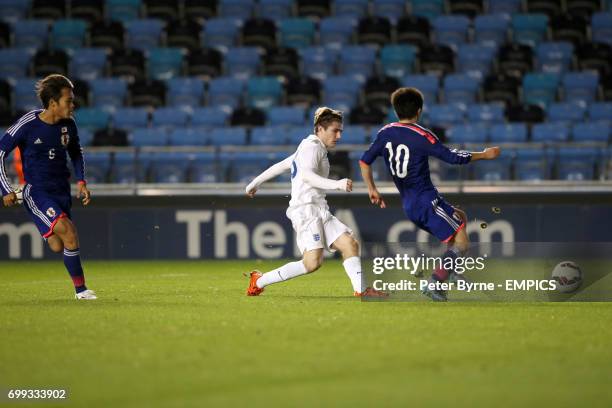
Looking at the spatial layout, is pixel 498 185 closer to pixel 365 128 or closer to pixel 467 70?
pixel 365 128

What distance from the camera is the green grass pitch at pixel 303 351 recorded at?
5.18 meters

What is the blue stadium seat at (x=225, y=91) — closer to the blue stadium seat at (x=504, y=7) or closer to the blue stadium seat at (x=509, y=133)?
the blue stadium seat at (x=509, y=133)

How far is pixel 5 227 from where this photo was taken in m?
17.5

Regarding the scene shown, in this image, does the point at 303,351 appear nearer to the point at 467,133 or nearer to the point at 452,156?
the point at 452,156

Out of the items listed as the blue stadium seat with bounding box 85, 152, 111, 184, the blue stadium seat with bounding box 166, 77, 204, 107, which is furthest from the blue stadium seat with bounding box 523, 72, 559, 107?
the blue stadium seat with bounding box 85, 152, 111, 184

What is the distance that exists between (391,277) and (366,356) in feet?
10.00

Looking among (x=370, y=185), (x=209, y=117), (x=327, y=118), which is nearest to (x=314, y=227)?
(x=370, y=185)

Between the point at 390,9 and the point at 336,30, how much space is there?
48.2 inches

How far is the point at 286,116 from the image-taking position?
19453mm

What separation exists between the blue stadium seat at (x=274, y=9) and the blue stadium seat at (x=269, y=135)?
5.01m

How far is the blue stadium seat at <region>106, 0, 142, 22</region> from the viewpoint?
915 inches

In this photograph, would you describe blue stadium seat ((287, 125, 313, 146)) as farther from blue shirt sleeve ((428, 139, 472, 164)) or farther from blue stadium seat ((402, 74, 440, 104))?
blue shirt sleeve ((428, 139, 472, 164))

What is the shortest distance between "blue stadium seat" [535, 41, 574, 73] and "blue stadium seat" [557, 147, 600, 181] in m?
5.01

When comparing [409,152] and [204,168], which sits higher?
[409,152]
